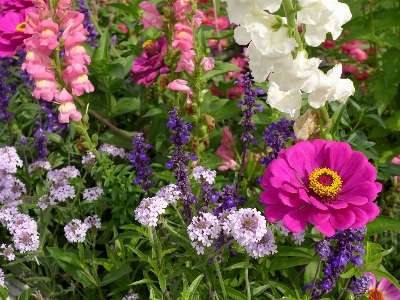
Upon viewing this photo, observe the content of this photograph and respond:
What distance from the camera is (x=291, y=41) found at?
3.31ft

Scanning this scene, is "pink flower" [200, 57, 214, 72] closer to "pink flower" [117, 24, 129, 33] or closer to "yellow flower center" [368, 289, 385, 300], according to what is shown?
"yellow flower center" [368, 289, 385, 300]

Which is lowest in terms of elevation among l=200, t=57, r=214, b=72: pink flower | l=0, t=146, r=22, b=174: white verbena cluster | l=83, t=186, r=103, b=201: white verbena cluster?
l=83, t=186, r=103, b=201: white verbena cluster

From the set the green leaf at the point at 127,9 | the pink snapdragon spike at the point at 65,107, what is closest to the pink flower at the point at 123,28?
the green leaf at the point at 127,9

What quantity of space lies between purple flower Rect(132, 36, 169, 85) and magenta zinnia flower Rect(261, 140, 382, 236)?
0.80 m

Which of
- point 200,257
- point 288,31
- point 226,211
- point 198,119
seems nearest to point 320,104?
point 288,31

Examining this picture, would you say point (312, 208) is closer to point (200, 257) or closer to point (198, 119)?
point (200, 257)

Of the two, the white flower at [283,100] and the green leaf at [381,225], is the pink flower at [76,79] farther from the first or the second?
the green leaf at [381,225]

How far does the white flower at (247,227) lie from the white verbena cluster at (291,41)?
292 millimetres

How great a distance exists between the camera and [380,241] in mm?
1656

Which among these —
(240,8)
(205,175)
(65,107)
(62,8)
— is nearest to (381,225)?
(205,175)

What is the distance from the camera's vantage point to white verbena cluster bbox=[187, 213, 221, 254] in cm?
108

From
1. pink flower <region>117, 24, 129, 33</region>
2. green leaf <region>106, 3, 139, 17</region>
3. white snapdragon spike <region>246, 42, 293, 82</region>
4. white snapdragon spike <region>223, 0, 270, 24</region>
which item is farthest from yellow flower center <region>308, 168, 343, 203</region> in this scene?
pink flower <region>117, 24, 129, 33</region>

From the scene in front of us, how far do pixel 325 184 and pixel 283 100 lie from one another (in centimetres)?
22

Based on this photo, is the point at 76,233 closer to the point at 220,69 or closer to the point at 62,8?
the point at 62,8
